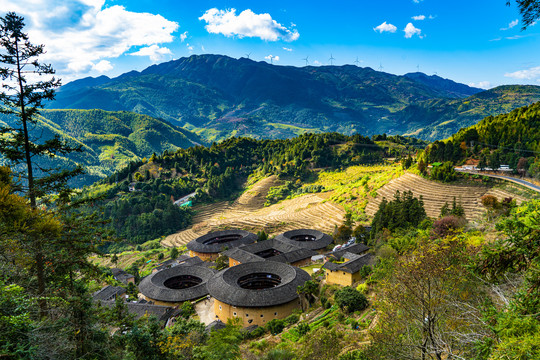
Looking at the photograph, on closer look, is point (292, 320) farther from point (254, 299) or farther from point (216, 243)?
point (216, 243)

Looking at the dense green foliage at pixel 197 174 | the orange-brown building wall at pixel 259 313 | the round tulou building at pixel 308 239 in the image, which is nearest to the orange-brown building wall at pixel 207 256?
the round tulou building at pixel 308 239

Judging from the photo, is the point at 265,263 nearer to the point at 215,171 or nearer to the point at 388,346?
the point at 388,346

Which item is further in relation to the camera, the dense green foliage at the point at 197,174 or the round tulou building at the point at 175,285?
the dense green foliage at the point at 197,174

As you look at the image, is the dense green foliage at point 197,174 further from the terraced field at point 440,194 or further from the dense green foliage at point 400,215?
the dense green foliage at point 400,215

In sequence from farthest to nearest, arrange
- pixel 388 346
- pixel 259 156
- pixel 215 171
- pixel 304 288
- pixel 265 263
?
1. pixel 259 156
2. pixel 215 171
3. pixel 265 263
4. pixel 304 288
5. pixel 388 346

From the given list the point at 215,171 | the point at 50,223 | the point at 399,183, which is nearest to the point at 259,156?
the point at 215,171

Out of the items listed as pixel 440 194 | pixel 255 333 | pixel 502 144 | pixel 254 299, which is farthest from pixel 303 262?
pixel 502 144
